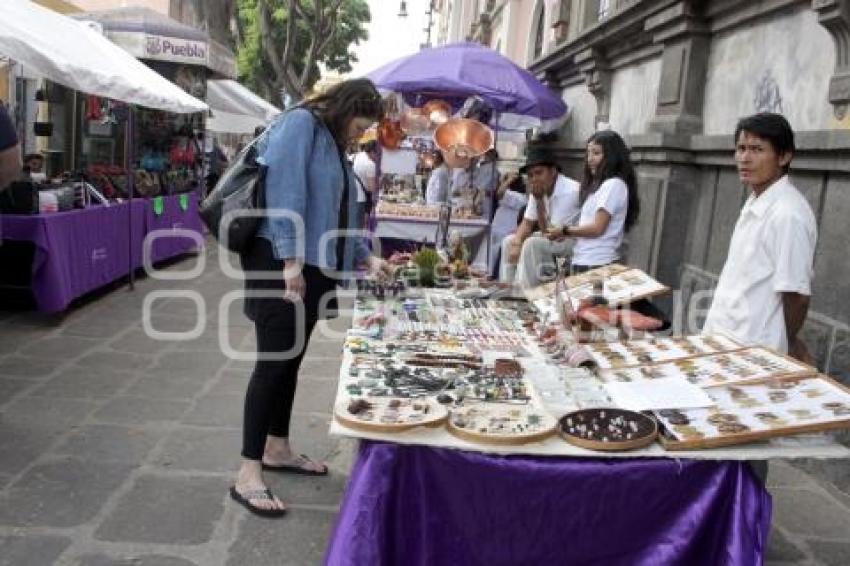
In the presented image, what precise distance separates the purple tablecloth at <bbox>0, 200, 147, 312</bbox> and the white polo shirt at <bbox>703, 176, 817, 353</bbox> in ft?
16.0

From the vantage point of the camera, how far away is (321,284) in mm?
3141

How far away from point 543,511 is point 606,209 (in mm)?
2786

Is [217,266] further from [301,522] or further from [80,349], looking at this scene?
[301,522]

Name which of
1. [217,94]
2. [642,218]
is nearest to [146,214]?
[642,218]

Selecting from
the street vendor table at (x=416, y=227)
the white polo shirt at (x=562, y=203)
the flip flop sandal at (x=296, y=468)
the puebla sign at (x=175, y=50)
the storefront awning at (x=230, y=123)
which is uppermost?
the puebla sign at (x=175, y=50)

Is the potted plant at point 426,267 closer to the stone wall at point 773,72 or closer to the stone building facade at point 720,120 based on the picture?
the stone building facade at point 720,120

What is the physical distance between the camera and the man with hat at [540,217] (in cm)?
564

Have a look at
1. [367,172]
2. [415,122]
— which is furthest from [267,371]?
[367,172]

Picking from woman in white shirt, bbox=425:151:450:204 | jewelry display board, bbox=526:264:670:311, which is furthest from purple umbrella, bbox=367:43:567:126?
jewelry display board, bbox=526:264:670:311

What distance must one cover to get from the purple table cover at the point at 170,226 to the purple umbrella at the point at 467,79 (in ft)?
9.32

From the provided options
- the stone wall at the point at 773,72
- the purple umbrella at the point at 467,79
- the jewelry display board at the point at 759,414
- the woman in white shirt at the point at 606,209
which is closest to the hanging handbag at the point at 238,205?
the jewelry display board at the point at 759,414

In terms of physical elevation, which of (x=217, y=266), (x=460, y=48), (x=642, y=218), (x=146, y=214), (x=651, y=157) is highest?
(x=460, y=48)

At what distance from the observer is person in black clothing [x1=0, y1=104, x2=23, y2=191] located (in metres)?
3.46

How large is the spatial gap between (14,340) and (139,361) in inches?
39.6
